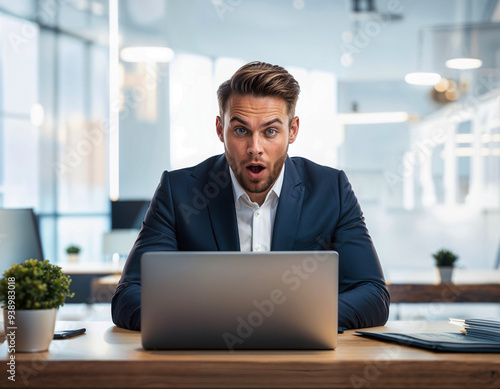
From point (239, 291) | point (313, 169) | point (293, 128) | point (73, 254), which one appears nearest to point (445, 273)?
point (313, 169)

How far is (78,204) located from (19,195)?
0.78m

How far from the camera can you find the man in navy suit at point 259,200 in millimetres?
2100

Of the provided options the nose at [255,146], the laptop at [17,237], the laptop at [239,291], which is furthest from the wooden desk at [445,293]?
the laptop at [239,291]

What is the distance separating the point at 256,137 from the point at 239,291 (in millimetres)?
783

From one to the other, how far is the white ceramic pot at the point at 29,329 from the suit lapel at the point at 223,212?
2.63 feet

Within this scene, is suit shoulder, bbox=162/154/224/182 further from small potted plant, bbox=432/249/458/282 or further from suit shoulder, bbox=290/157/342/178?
small potted plant, bbox=432/249/458/282

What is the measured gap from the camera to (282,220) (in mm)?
2203

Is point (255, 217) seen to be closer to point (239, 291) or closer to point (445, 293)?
point (239, 291)

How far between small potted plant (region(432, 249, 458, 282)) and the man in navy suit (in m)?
2.27

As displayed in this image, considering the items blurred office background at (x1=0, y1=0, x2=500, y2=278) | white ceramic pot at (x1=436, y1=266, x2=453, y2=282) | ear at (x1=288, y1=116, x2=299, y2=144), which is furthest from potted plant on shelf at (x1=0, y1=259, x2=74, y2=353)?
blurred office background at (x1=0, y1=0, x2=500, y2=278)

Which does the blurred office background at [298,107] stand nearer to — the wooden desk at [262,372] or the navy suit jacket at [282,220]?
the navy suit jacket at [282,220]

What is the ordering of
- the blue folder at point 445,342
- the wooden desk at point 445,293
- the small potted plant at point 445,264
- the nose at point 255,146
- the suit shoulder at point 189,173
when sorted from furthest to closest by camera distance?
the small potted plant at point 445,264
the wooden desk at point 445,293
the suit shoulder at point 189,173
the nose at point 255,146
the blue folder at point 445,342

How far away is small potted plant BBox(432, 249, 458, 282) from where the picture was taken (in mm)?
4324

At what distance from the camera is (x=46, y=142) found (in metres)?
8.15
